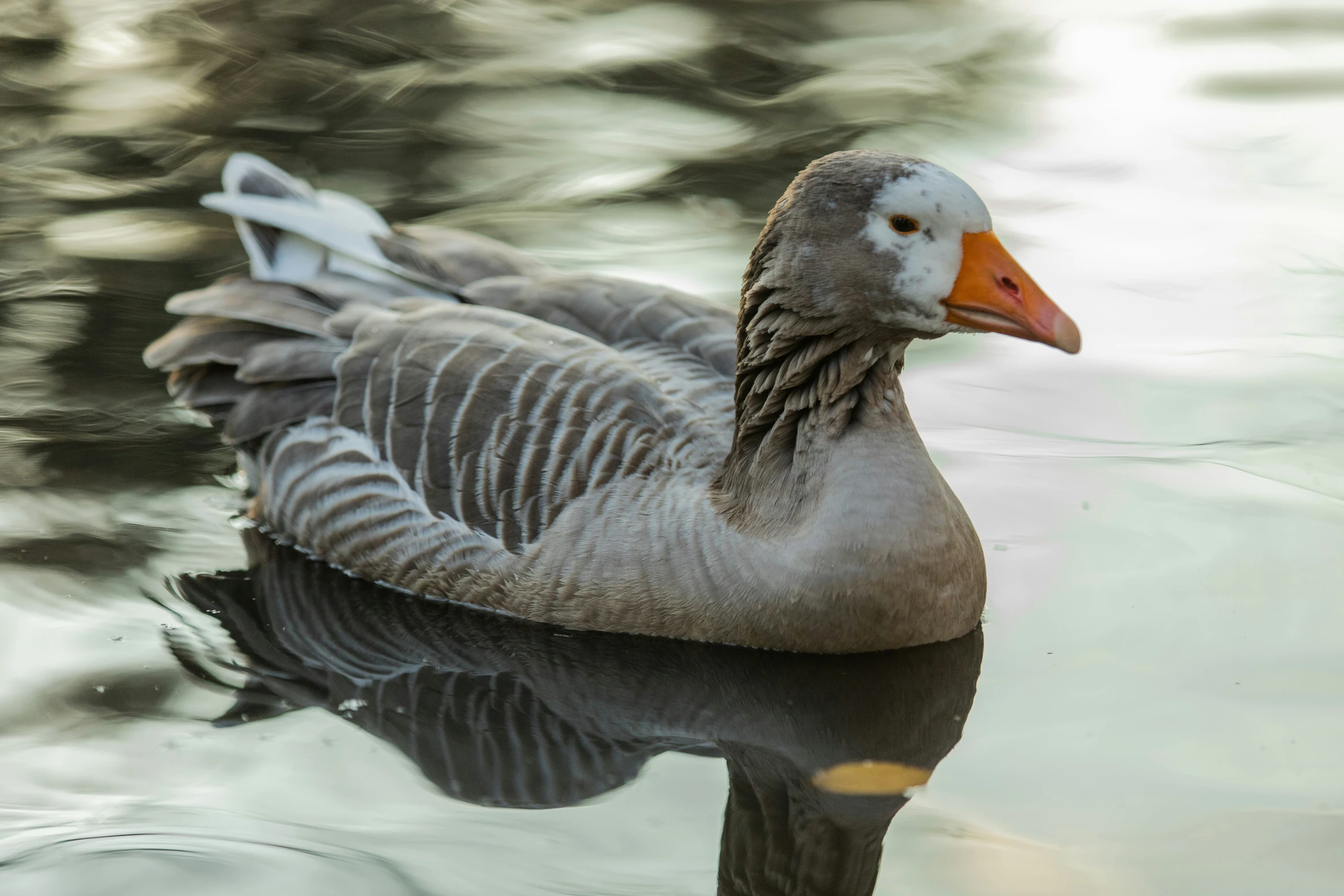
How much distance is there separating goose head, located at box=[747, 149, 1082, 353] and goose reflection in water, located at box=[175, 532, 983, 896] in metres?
1.18

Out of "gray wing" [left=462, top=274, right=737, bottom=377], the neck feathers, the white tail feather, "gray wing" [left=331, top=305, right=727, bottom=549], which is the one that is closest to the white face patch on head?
the neck feathers

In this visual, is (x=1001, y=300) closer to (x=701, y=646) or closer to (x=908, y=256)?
(x=908, y=256)

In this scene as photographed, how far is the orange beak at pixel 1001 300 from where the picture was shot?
512 centimetres

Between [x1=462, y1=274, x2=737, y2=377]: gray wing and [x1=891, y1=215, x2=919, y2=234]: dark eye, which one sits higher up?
[x1=891, y1=215, x2=919, y2=234]: dark eye

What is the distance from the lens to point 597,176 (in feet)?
32.3

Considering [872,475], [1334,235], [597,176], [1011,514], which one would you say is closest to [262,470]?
[872,475]

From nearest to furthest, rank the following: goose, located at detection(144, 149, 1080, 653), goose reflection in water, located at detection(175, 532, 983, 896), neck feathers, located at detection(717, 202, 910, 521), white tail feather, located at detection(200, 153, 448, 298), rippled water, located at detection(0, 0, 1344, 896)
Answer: rippled water, located at detection(0, 0, 1344, 896) → goose reflection in water, located at detection(175, 532, 983, 896) → goose, located at detection(144, 149, 1080, 653) → neck feathers, located at detection(717, 202, 910, 521) → white tail feather, located at detection(200, 153, 448, 298)

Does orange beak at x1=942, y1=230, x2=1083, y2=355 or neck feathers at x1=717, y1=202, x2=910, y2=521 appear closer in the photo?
orange beak at x1=942, y1=230, x2=1083, y2=355

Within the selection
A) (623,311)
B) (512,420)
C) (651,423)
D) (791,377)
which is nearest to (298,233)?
(623,311)

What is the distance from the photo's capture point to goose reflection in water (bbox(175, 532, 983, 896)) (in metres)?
4.78

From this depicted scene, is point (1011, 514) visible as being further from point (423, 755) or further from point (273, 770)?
point (273, 770)

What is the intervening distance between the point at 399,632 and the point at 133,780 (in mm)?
1214

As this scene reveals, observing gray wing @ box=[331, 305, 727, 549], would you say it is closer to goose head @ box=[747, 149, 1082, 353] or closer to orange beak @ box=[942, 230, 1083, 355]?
goose head @ box=[747, 149, 1082, 353]

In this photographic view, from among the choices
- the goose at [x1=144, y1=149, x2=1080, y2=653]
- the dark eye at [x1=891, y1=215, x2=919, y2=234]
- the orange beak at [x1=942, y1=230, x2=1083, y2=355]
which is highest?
the dark eye at [x1=891, y1=215, x2=919, y2=234]
